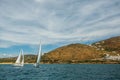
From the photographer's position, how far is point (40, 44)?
494ft

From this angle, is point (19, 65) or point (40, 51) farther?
point (19, 65)

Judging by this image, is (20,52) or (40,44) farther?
(20,52)

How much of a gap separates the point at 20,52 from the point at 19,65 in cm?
1233

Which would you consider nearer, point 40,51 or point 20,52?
point 40,51

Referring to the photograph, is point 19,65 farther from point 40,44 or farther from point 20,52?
point 40,44

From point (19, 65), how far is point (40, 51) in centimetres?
4909

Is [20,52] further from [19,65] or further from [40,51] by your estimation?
[40,51]

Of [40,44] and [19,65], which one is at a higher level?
[40,44]

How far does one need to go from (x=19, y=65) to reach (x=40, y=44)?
164 feet

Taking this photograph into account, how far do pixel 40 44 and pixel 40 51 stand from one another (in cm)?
535

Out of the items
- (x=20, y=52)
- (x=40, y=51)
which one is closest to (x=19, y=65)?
(x=20, y=52)

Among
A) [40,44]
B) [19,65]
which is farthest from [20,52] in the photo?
[40,44]

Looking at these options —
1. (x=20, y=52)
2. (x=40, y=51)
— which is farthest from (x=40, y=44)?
(x=20, y=52)

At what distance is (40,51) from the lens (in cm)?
14925
